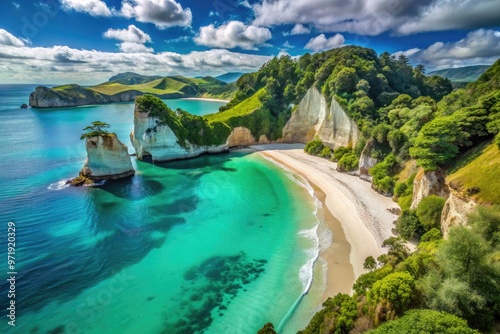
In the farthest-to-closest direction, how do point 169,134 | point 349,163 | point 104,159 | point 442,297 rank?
point 169,134, point 349,163, point 104,159, point 442,297

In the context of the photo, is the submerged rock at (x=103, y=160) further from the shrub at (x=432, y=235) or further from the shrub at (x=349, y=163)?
the shrub at (x=432, y=235)

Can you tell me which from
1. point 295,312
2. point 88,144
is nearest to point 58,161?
point 88,144

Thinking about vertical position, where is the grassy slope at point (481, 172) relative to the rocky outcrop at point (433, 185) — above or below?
above

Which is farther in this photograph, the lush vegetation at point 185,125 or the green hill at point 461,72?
the green hill at point 461,72

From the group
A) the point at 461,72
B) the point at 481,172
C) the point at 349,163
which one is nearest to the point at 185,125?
the point at 349,163

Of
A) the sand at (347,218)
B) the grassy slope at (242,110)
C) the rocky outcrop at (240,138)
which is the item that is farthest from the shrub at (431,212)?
the grassy slope at (242,110)

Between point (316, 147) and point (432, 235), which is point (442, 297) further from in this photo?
point (316, 147)

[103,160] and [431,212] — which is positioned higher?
[431,212]
